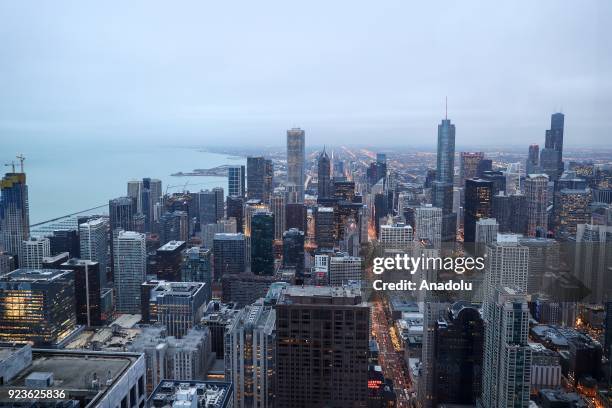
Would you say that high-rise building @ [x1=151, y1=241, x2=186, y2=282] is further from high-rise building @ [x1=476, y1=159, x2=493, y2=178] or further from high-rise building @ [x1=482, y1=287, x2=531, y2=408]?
high-rise building @ [x1=482, y1=287, x2=531, y2=408]

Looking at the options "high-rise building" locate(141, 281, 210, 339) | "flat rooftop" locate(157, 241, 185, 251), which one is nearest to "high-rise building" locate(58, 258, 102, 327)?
"high-rise building" locate(141, 281, 210, 339)

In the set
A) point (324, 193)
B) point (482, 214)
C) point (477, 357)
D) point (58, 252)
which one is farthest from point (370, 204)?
point (477, 357)

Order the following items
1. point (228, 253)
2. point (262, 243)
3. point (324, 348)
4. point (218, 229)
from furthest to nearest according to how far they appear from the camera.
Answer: point (218, 229) → point (262, 243) → point (228, 253) → point (324, 348)

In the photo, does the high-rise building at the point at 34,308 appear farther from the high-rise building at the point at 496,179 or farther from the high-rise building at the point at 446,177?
the high-rise building at the point at 496,179

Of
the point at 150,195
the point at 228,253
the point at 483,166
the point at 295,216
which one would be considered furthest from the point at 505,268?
the point at 150,195

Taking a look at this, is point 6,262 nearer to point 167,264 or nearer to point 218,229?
point 167,264

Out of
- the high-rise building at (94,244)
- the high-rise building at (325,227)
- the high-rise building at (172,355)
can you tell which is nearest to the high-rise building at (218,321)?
the high-rise building at (172,355)
